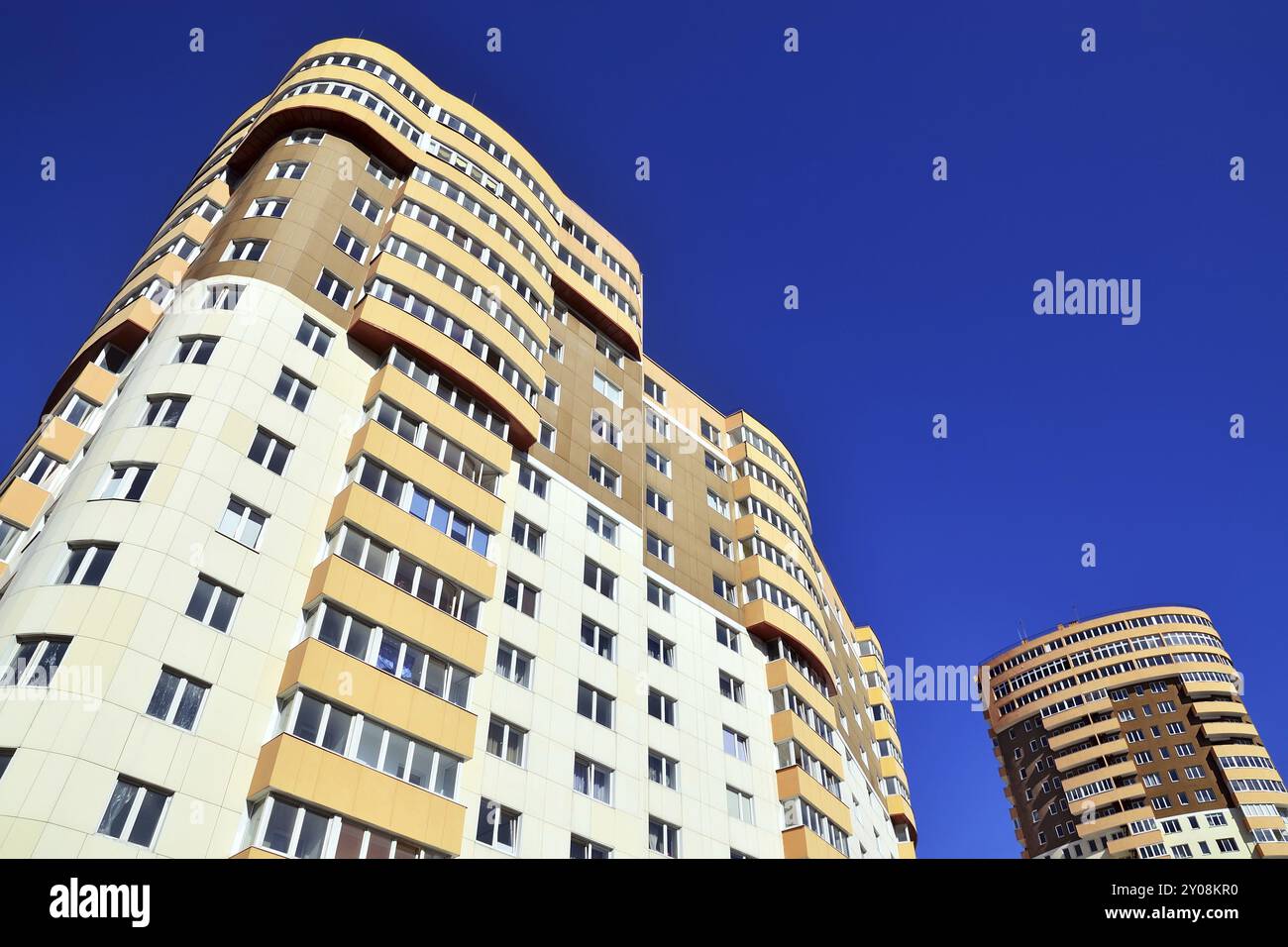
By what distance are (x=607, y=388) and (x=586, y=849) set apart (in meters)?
27.8

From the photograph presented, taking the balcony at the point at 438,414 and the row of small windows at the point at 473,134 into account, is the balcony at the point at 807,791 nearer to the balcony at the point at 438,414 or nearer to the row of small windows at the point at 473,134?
the balcony at the point at 438,414

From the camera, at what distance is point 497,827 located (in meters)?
29.6

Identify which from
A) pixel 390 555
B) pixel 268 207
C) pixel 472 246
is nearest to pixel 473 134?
pixel 472 246

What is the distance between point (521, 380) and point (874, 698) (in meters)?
50.1

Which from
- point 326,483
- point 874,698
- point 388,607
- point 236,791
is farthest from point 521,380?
point 874,698

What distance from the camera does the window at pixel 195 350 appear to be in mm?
31344

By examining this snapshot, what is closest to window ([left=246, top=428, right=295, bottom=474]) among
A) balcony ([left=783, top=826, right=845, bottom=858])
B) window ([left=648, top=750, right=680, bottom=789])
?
window ([left=648, top=750, right=680, bottom=789])

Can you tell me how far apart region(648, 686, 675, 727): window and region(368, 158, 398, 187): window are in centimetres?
3032

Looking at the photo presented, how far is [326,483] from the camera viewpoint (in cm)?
3188

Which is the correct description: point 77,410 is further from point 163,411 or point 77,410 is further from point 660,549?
point 660,549

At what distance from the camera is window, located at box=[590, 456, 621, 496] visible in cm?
4556

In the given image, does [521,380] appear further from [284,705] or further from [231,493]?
[284,705]

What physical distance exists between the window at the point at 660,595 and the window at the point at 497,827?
15.7 metres

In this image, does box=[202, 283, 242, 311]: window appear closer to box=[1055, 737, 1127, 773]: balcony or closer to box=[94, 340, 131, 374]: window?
box=[94, 340, 131, 374]: window
